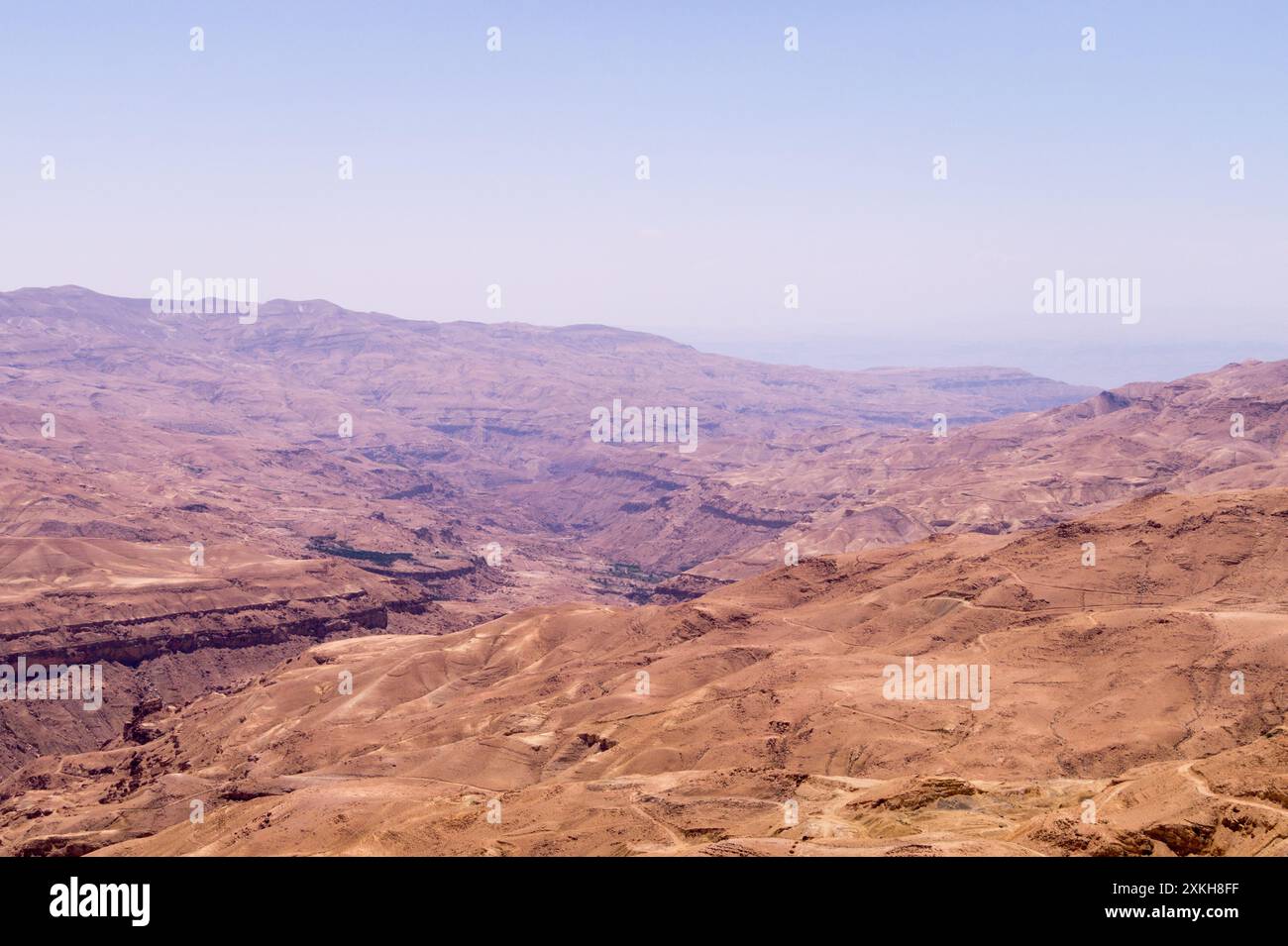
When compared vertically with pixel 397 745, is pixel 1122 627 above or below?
above

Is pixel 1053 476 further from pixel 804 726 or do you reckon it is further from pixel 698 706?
pixel 804 726

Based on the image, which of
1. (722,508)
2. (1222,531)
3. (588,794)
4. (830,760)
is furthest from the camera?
(722,508)
